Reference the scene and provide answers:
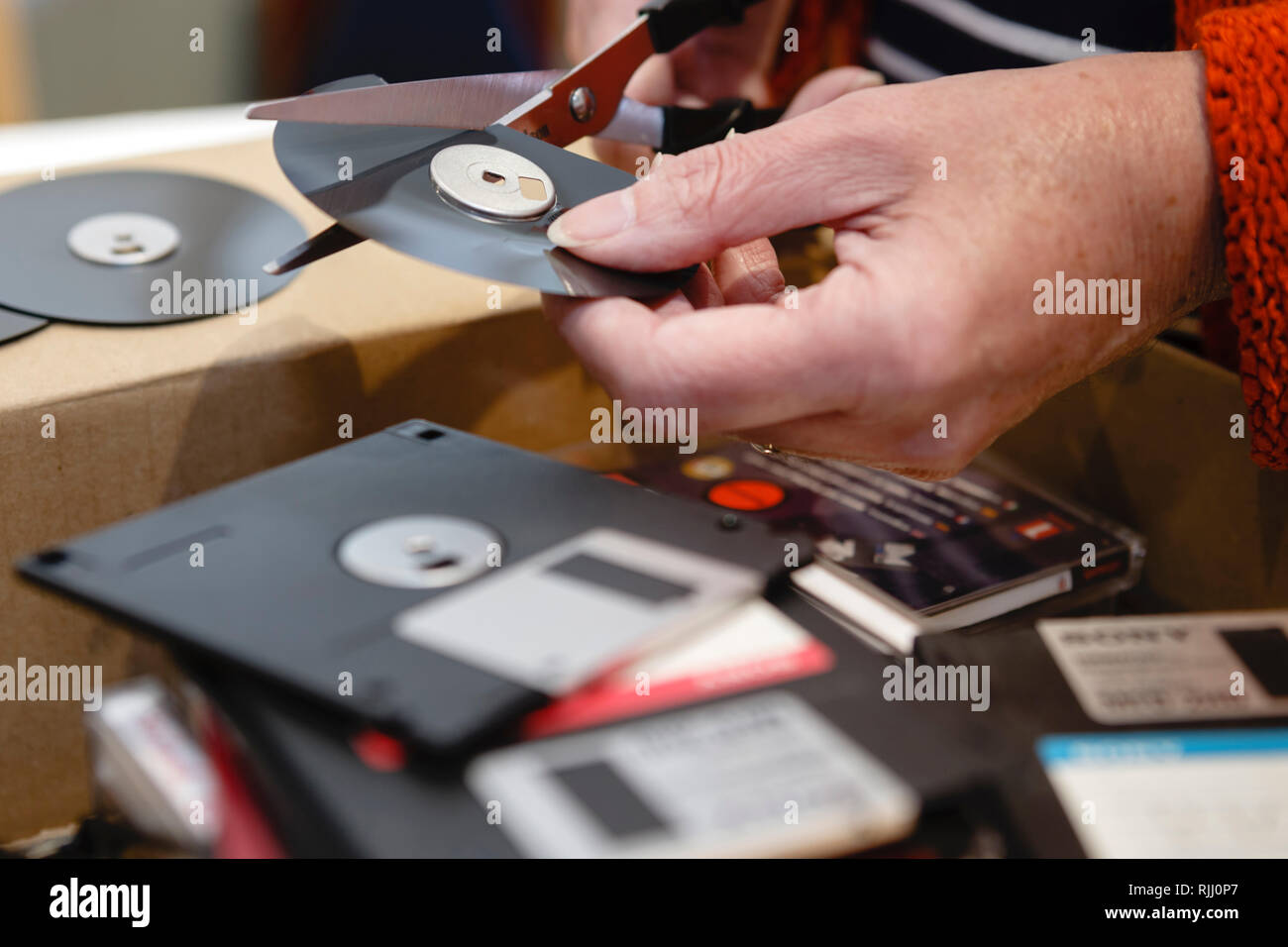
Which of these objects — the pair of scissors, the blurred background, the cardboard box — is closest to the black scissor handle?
the pair of scissors

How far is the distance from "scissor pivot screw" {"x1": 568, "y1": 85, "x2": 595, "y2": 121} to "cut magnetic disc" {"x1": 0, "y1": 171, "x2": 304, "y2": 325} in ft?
0.54

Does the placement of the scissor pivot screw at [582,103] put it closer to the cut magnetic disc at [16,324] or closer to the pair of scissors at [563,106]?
the pair of scissors at [563,106]

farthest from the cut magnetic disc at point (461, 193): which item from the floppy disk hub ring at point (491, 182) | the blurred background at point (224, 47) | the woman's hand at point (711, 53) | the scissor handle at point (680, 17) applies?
the blurred background at point (224, 47)

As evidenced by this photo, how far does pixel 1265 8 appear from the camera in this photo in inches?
15.9

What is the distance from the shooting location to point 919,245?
389 mm

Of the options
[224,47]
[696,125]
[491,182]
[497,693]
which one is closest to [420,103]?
[491,182]

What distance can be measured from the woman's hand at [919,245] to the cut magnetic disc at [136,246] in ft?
0.72

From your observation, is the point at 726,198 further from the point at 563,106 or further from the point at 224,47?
the point at 224,47

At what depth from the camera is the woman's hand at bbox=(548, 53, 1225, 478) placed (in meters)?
0.38

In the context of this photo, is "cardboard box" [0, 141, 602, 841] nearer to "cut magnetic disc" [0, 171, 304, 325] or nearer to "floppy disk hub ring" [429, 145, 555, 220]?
"cut magnetic disc" [0, 171, 304, 325]

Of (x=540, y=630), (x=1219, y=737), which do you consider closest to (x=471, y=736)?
(x=540, y=630)

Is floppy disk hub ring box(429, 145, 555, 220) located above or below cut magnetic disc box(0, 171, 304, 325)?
above

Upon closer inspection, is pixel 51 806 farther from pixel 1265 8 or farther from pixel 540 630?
pixel 1265 8
